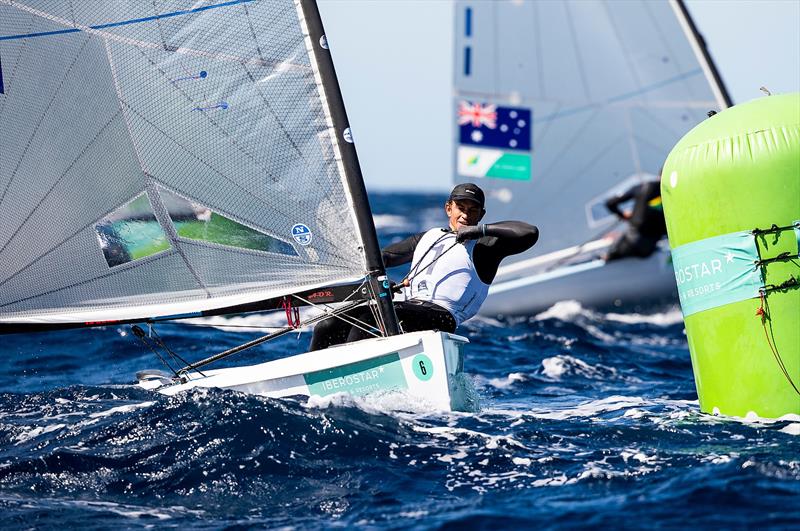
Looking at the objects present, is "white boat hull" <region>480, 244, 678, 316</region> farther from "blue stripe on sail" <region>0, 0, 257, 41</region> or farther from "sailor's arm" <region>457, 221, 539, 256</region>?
"blue stripe on sail" <region>0, 0, 257, 41</region>

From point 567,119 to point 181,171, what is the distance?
8.73 metres

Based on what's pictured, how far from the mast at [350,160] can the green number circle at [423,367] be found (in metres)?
0.32

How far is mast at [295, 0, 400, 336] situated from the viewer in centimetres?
580

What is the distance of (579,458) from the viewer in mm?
4992

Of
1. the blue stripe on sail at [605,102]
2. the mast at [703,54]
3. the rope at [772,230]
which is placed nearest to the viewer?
the rope at [772,230]

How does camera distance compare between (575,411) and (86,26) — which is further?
(575,411)

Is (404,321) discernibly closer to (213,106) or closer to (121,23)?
(213,106)

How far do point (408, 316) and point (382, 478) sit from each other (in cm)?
138

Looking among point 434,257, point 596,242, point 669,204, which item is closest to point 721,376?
point 669,204

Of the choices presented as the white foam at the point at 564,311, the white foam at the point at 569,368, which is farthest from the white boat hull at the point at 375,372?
the white foam at the point at 564,311

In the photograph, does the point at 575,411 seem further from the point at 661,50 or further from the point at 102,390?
the point at 661,50

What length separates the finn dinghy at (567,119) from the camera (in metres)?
13.7

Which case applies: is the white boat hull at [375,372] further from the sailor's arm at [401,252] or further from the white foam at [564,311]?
the white foam at [564,311]

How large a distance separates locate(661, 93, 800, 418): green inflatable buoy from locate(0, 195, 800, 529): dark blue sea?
255mm
